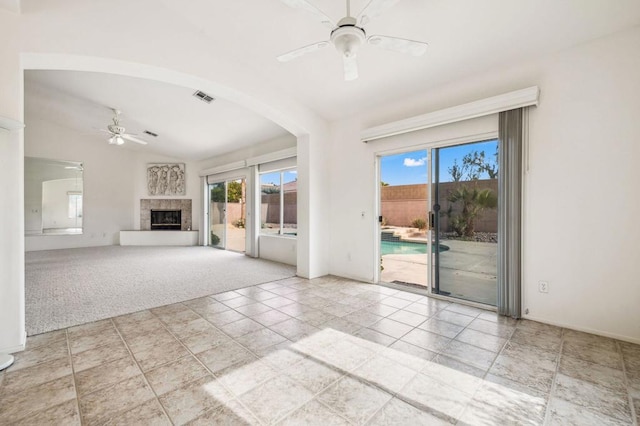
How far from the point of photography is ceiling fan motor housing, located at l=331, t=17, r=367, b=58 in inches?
79.9

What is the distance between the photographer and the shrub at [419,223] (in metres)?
3.83

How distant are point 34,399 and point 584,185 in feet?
14.9

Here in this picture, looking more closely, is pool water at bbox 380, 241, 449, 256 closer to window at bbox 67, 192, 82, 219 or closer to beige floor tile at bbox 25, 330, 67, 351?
beige floor tile at bbox 25, 330, 67, 351

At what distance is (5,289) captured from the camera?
2.19 m

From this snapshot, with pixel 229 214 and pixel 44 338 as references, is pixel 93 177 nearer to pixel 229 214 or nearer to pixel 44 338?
pixel 229 214

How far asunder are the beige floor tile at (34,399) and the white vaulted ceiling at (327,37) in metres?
2.90

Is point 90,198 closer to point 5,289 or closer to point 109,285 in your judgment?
point 109,285

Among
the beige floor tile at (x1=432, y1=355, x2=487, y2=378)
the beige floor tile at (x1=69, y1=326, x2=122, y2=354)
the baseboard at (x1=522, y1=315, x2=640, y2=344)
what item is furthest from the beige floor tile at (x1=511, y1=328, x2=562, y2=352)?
the beige floor tile at (x1=69, y1=326, x2=122, y2=354)

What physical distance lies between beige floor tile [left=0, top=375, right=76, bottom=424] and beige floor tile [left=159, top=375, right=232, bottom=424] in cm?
63

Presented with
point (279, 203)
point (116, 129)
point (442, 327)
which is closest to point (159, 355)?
point (442, 327)

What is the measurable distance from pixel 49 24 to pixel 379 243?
4.34m

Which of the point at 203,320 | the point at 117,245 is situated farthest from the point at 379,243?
the point at 117,245

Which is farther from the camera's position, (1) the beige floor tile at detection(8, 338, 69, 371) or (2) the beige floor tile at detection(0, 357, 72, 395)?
(1) the beige floor tile at detection(8, 338, 69, 371)

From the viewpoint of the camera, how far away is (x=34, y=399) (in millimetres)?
1702
